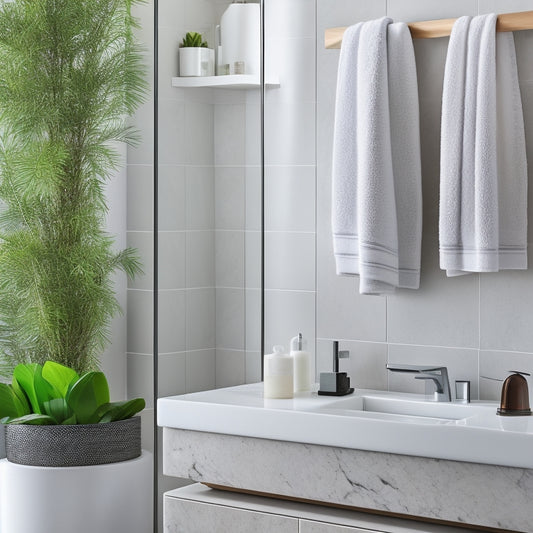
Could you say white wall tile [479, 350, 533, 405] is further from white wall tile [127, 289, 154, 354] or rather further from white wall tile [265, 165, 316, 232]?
white wall tile [127, 289, 154, 354]

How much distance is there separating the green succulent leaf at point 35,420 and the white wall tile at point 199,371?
1.25 ft

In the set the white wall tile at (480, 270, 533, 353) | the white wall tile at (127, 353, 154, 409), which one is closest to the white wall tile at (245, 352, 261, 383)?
the white wall tile at (127, 353, 154, 409)

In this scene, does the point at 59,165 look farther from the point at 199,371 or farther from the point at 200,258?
the point at 199,371

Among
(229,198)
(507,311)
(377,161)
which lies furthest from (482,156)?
(229,198)

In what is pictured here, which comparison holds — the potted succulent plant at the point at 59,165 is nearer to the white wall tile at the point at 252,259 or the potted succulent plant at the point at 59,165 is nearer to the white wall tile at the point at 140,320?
the white wall tile at the point at 140,320

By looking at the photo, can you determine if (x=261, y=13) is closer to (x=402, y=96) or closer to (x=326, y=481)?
(x=402, y=96)

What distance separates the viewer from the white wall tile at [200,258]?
2521mm

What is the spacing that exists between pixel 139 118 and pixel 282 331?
31.8 inches

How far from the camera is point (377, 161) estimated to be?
7.48 feet

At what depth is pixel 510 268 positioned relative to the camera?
7.20ft

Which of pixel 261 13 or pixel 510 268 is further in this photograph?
pixel 261 13

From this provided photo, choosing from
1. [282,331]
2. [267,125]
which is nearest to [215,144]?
[267,125]

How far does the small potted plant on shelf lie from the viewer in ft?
8.15

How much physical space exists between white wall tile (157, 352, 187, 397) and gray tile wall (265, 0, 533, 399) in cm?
29
